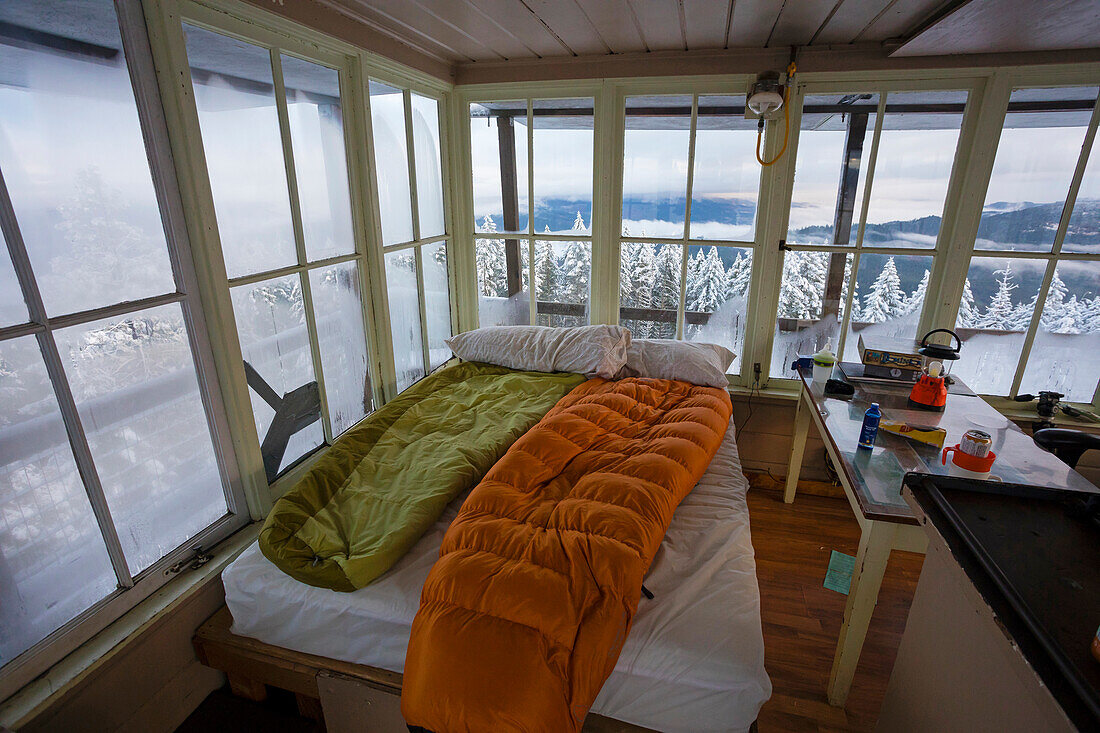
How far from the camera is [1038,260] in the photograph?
2.37 m

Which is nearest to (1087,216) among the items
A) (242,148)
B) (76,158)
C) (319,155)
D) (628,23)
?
(628,23)

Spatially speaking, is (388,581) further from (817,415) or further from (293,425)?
(817,415)

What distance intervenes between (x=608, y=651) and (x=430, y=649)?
374mm

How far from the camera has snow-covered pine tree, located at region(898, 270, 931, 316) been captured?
2.54 meters

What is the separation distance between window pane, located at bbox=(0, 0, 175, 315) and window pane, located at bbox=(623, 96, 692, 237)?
209 cm

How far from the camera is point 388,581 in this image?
1325mm

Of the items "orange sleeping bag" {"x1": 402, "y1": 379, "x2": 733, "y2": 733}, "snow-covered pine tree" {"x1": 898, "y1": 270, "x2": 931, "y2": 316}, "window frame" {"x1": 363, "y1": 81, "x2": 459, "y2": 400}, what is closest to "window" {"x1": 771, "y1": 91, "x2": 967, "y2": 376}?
"snow-covered pine tree" {"x1": 898, "y1": 270, "x2": 931, "y2": 316}

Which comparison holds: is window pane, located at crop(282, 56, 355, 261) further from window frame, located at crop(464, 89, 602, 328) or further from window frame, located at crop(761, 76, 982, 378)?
window frame, located at crop(761, 76, 982, 378)

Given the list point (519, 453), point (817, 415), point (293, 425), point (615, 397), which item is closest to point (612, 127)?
point (615, 397)

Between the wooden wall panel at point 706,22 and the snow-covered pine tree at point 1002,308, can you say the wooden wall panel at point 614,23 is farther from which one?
the snow-covered pine tree at point 1002,308

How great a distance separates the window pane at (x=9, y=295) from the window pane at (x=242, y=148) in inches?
19.8

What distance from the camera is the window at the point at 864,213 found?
→ 2.39 metres

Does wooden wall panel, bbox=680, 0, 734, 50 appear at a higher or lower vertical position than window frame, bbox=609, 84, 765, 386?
higher

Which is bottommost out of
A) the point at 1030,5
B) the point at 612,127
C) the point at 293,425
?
the point at 293,425
